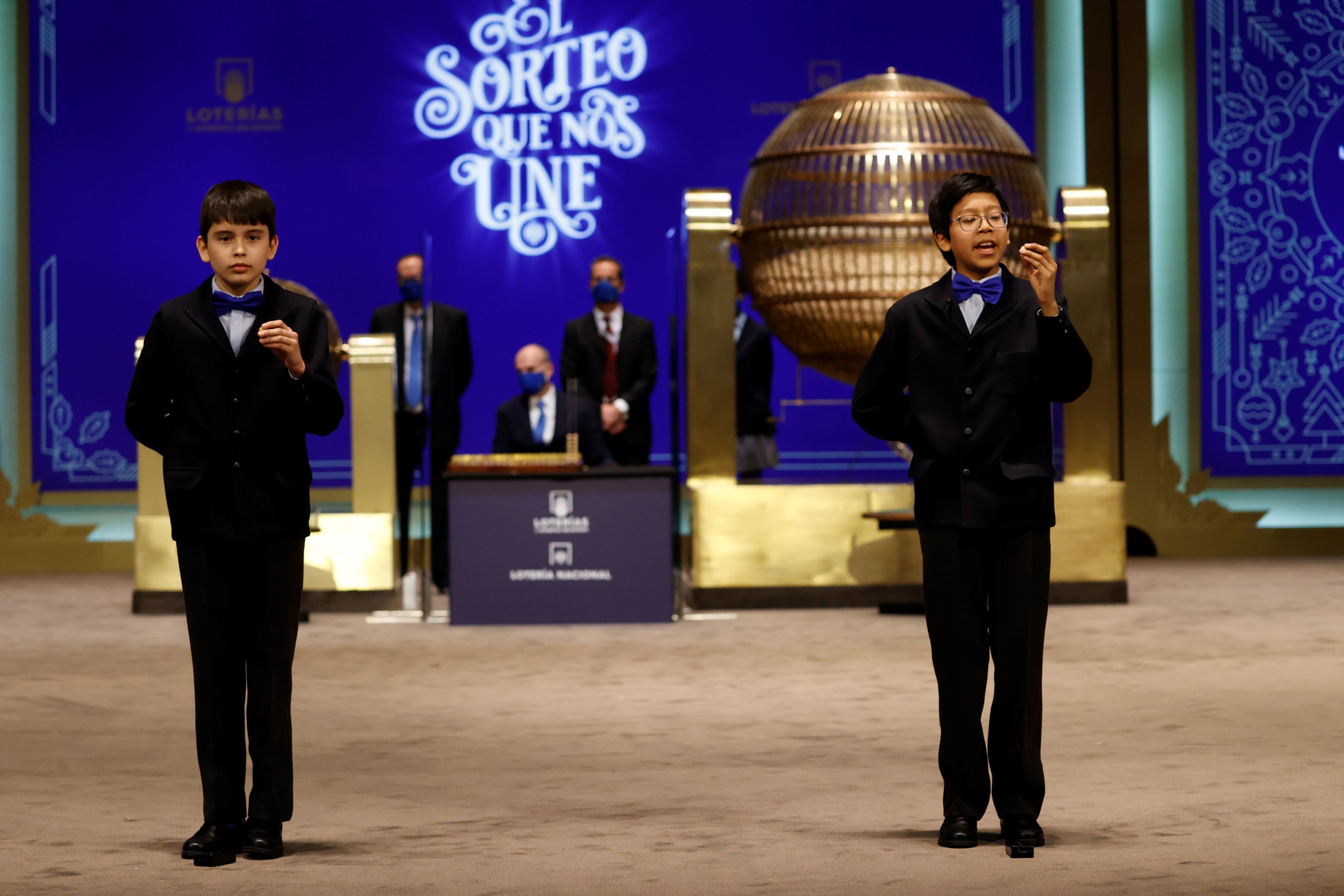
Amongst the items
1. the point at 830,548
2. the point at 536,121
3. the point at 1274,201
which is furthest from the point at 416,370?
the point at 1274,201

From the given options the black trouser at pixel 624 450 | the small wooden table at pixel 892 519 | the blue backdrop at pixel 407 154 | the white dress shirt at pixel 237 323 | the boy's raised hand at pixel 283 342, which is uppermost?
the blue backdrop at pixel 407 154

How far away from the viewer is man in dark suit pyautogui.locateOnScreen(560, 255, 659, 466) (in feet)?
30.8

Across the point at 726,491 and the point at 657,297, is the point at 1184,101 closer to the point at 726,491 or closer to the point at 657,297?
the point at 657,297

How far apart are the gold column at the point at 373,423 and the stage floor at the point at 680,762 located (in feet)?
2.85

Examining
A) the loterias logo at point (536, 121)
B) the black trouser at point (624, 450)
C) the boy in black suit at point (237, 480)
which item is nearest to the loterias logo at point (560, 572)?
the black trouser at point (624, 450)

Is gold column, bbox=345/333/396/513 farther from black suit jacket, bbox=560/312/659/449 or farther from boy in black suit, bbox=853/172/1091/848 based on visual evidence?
boy in black suit, bbox=853/172/1091/848

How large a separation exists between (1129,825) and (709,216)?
5.34 m

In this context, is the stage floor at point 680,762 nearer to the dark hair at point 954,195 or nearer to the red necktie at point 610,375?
the dark hair at point 954,195

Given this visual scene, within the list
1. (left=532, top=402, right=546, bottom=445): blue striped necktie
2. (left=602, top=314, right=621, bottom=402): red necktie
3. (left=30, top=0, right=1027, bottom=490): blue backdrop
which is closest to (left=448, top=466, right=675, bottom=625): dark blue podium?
(left=532, top=402, right=546, bottom=445): blue striped necktie

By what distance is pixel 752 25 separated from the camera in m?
11.4

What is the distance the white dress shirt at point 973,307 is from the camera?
144 inches

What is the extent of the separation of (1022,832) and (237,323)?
196 cm

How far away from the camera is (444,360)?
9656mm

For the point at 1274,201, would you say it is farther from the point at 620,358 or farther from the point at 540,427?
the point at 540,427
